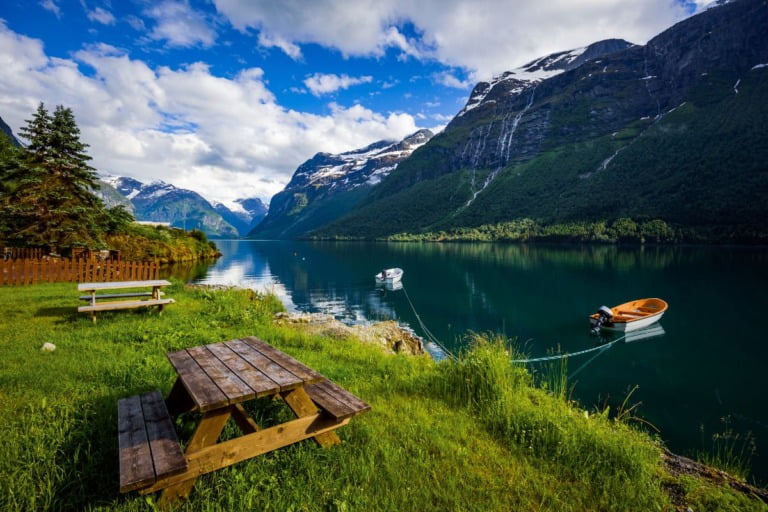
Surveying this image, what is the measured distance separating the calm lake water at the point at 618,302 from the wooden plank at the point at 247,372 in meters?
6.69

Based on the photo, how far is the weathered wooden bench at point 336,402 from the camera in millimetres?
3750

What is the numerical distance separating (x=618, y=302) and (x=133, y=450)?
3553 cm

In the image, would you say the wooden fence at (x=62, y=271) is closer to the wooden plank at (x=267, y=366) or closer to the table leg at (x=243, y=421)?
the wooden plank at (x=267, y=366)

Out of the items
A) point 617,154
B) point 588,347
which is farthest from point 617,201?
point 588,347

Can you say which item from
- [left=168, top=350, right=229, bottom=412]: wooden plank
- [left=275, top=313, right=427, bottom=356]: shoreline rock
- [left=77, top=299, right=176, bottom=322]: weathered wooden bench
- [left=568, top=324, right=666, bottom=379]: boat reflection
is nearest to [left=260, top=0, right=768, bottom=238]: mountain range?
[left=568, top=324, right=666, bottom=379]: boat reflection

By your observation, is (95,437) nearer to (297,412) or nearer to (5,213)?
(297,412)

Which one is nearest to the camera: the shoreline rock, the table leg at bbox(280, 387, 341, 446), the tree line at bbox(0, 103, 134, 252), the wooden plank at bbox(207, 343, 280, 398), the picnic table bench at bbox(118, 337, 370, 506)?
the picnic table bench at bbox(118, 337, 370, 506)

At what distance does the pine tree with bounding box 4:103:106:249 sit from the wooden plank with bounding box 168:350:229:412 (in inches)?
1003

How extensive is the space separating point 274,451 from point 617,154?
196 metres

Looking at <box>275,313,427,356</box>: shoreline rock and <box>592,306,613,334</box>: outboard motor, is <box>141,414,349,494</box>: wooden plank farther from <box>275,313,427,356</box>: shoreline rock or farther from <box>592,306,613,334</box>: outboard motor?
<box>592,306,613,334</box>: outboard motor

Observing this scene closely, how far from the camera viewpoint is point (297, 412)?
12.4 ft

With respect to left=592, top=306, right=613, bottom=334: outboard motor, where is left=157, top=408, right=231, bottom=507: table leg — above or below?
above

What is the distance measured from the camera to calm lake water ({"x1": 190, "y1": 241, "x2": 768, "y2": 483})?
12946 mm

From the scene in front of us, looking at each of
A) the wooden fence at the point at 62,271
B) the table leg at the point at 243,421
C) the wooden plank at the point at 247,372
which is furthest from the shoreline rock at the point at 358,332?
the wooden fence at the point at 62,271
